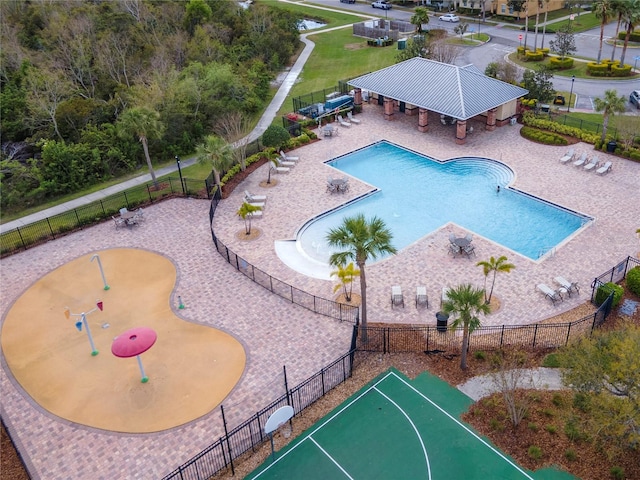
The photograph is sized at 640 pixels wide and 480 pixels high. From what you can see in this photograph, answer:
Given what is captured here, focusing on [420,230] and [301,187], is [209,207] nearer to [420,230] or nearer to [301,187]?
[301,187]

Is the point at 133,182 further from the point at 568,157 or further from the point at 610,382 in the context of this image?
the point at 610,382

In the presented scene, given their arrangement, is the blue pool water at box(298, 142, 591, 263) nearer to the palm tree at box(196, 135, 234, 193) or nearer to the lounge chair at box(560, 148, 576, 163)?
the lounge chair at box(560, 148, 576, 163)

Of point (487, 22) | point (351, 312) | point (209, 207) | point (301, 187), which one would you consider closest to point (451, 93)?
point (301, 187)

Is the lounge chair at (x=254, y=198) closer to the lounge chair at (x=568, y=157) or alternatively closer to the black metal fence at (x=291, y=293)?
the black metal fence at (x=291, y=293)

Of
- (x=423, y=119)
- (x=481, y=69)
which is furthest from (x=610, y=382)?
(x=481, y=69)

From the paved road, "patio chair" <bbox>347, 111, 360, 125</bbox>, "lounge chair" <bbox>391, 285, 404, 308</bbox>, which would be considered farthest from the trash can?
"patio chair" <bbox>347, 111, 360, 125</bbox>
